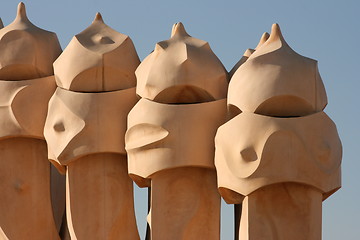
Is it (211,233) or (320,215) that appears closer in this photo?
(320,215)

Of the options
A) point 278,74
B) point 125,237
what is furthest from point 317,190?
point 125,237

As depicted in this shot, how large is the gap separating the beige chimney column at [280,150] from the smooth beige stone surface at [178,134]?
1.08m

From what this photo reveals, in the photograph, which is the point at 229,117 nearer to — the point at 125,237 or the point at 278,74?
the point at 278,74

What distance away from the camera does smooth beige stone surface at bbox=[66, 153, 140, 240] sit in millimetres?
25688

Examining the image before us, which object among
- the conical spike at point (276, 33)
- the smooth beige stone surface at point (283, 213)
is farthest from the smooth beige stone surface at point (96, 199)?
the conical spike at point (276, 33)

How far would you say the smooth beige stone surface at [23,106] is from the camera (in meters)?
26.5

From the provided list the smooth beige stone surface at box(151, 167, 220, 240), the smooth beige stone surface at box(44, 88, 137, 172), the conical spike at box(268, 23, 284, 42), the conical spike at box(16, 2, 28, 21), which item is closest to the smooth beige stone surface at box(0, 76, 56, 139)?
the smooth beige stone surface at box(44, 88, 137, 172)

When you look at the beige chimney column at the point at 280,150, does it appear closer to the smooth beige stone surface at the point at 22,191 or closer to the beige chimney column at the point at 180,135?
the beige chimney column at the point at 180,135

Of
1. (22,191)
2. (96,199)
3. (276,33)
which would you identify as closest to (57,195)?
(22,191)

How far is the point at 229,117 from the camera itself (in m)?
23.6

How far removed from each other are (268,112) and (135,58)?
160 inches

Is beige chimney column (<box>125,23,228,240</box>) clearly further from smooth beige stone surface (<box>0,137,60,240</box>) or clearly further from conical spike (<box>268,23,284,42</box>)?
smooth beige stone surface (<box>0,137,60,240</box>)

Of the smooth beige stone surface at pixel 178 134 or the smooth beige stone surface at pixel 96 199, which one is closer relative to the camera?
the smooth beige stone surface at pixel 178 134

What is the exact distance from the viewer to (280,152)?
73.6ft
